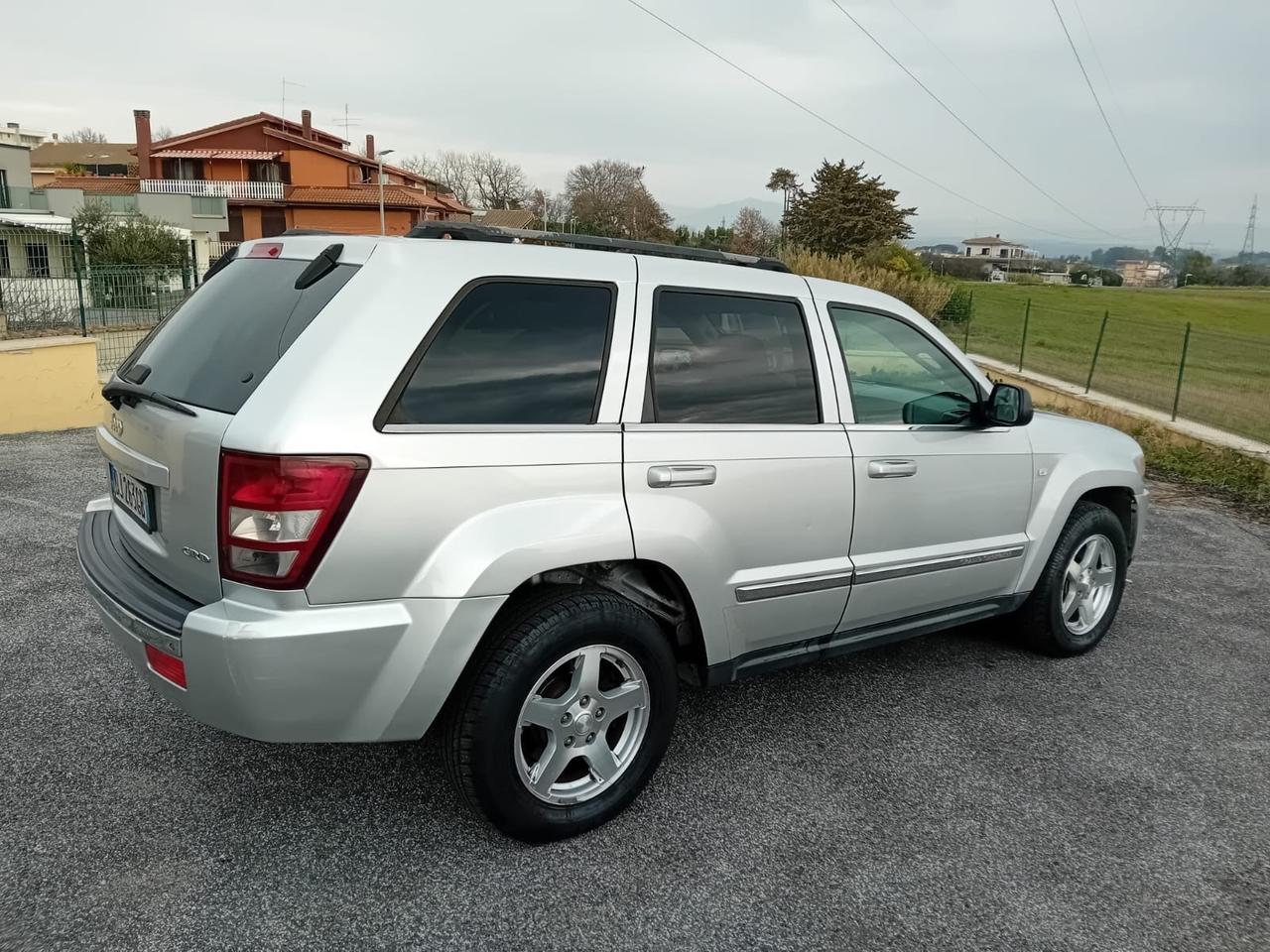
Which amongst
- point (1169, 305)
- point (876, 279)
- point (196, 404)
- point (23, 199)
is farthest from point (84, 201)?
point (1169, 305)

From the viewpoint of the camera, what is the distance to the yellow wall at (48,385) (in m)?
9.23

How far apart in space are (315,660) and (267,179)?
6198 centimetres

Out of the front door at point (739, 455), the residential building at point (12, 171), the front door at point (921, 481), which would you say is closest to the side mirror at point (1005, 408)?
the front door at point (921, 481)

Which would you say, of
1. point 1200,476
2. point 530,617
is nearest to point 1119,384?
point 1200,476

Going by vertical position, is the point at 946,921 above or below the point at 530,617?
below

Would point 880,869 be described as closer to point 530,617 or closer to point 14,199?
point 530,617

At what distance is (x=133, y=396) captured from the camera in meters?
2.98

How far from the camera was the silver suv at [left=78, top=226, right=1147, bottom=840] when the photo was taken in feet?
8.24

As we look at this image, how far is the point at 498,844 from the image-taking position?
9.76 feet

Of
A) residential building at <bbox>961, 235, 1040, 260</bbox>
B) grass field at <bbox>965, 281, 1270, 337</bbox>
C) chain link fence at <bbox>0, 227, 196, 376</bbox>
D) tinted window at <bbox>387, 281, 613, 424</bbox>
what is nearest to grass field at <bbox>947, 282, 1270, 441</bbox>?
grass field at <bbox>965, 281, 1270, 337</bbox>

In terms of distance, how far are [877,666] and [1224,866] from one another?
1.72 metres

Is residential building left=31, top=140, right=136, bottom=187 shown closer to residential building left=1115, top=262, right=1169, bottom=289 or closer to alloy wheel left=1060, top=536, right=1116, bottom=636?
alloy wheel left=1060, top=536, right=1116, bottom=636

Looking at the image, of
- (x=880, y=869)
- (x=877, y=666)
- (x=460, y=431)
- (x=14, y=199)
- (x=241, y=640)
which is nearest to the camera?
(x=241, y=640)

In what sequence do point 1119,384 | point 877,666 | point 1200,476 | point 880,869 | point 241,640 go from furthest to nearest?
point 1119,384
point 1200,476
point 877,666
point 880,869
point 241,640
